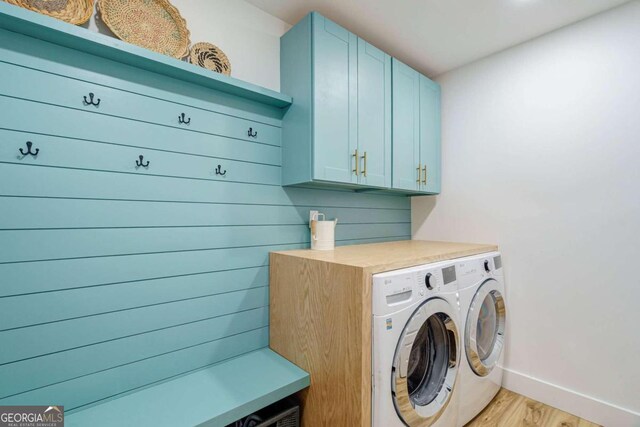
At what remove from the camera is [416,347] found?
1547 mm

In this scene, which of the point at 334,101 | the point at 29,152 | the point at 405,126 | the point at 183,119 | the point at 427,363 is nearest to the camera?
the point at 29,152

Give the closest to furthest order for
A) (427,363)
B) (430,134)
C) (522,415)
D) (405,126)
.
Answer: (427,363) < (522,415) < (405,126) < (430,134)

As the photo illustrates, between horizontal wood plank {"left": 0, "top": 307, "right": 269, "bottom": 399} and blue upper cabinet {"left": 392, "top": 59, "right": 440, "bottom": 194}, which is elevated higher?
blue upper cabinet {"left": 392, "top": 59, "right": 440, "bottom": 194}

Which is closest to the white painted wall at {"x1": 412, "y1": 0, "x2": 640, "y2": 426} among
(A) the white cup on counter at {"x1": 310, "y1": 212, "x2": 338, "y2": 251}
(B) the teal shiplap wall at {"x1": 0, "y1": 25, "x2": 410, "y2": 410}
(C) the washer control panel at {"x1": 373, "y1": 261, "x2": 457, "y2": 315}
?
(C) the washer control panel at {"x1": 373, "y1": 261, "x2": 457, "y2": 315}

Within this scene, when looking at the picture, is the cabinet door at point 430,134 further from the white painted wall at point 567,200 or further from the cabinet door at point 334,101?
the cabinet door at point 334,101

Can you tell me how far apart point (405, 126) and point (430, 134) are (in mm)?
388

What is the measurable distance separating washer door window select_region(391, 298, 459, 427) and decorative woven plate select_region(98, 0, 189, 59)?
1784mm

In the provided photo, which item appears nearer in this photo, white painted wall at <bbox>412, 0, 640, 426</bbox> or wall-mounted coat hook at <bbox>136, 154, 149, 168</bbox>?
wall-mounted coat hook at <bbox>136, 154, 149, 168</bbox>

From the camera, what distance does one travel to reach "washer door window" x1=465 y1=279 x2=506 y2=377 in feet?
5.49

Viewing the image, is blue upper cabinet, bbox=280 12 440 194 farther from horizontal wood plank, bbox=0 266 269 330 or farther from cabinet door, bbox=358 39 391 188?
horizontal wood plank, bbox=0 266 269 330

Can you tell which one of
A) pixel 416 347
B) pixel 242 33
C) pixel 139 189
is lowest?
pixel 416 347

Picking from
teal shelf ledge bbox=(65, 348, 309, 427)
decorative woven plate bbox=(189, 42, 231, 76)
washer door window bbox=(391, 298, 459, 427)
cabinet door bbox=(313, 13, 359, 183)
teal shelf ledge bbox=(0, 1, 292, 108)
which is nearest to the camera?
teal shelf ledge bbox=(0, 1, 292, 108)

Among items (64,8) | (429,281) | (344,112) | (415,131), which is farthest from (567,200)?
(64,8)

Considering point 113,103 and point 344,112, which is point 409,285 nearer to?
point 344,112
